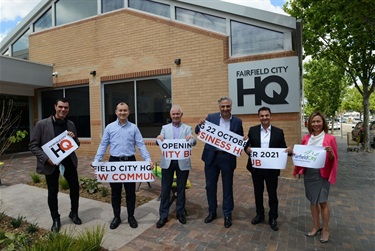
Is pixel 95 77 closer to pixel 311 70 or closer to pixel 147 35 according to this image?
pixel 147 35

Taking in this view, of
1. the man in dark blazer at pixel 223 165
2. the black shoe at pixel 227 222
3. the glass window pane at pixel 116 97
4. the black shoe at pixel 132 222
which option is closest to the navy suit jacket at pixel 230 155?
the man in dark blazer at pixel 223 165

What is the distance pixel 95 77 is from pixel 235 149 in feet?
25.4

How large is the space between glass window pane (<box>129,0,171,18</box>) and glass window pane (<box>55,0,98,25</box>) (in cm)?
189

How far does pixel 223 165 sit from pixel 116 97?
6926 millimetres

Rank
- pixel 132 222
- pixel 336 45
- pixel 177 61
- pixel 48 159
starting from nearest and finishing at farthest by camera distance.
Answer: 1. pixel 48 159
2. pixel 132 222
3. pixel 177 61
4. pixel 336 45

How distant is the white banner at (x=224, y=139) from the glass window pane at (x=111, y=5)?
773cm

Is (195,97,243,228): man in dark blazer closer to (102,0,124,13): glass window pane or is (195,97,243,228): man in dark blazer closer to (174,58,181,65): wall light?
(174,58,181,65): wall light

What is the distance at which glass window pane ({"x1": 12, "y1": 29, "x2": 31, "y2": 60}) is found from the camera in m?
12.1

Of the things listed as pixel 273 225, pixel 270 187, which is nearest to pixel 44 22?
pixel 270 187

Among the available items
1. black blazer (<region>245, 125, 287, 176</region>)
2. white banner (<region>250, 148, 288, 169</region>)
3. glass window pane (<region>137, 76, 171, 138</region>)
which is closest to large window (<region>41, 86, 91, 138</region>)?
glass window pane (<region>137, 76, 171, 138</region>)

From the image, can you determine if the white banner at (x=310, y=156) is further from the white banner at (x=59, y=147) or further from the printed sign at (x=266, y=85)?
the printed sign at (x=266, y=85)

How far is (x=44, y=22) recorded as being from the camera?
11586 mm

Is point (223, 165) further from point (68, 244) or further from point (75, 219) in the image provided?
point (75, 219)

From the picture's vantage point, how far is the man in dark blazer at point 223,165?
13.3 ft
